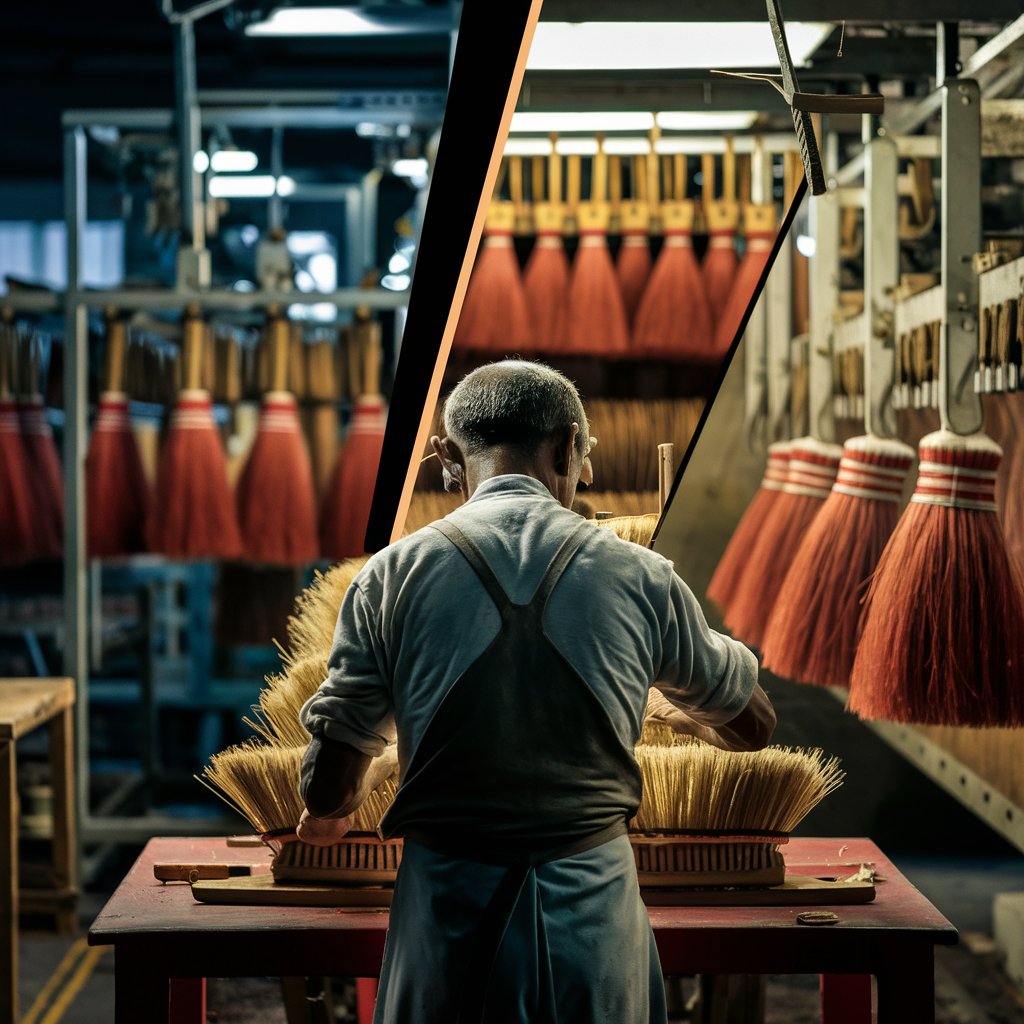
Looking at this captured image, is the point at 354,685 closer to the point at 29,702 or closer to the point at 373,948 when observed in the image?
the point at 373,948

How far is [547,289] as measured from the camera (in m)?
3.45

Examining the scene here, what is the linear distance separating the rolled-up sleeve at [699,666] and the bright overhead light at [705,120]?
1.91 m

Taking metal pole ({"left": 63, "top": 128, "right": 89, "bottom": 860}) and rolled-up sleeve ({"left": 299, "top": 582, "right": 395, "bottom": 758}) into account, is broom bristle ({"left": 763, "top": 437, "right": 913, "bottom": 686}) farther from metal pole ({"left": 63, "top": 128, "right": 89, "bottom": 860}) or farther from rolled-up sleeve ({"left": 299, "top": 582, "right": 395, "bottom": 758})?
metal pole ({"left": 63, "top": 128, "right": 89, "bottom": 860})

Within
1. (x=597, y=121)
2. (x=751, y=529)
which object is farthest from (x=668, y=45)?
(x=751, y=529)

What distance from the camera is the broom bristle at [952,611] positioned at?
198cm

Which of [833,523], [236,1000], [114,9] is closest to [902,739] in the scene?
[833,523]

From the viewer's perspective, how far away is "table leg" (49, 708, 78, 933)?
364cm

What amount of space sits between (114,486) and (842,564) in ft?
8.70

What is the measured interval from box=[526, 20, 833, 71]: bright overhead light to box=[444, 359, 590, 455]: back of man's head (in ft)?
1.75

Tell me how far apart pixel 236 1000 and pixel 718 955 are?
207 cm

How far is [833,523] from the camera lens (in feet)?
8.00

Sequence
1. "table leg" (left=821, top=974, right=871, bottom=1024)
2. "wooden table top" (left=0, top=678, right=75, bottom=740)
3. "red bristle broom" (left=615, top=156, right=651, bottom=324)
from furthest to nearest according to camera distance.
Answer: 1. "red bristle broom" (left=615, top=156, right=651, bottom=324)
2. "wooden table top" (left=0, top=678, right=75, bottom=740)
3. "table leg" (left=821, top=974, right=871, bottom=1024)

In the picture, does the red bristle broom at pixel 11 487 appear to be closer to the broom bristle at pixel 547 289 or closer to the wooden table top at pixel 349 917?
the broom bristle at pixel 547 289

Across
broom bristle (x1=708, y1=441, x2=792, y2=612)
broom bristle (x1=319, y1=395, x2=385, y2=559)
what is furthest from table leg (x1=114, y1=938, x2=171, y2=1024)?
broom bristle (x1=319, y1=395, x2=385, y2=559)
